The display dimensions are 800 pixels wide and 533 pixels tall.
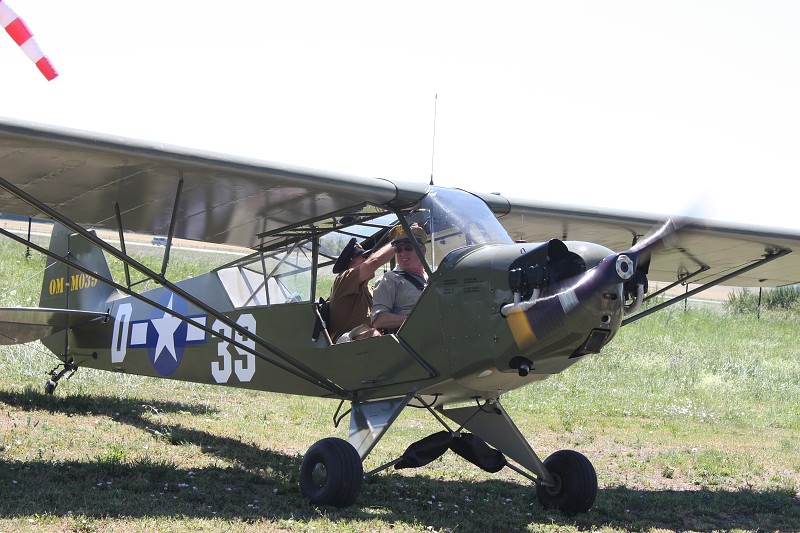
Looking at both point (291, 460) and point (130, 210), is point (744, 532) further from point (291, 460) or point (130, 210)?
point (130, 210)

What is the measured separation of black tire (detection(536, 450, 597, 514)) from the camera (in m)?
6.24

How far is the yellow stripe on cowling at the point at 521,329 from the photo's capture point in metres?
5.46

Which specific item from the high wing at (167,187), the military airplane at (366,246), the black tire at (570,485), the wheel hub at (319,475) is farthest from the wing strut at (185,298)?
the black tire at (570,485)

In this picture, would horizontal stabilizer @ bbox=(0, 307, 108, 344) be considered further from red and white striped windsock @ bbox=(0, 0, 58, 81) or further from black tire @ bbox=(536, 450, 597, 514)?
black tire @ bbox=(536, 450, 597, 514)

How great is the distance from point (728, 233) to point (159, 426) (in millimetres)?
5921

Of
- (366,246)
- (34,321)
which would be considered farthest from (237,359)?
(34,321)

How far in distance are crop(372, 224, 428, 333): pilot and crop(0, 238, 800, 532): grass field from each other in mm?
1389

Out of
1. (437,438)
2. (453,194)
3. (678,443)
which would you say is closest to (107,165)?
(453,194)

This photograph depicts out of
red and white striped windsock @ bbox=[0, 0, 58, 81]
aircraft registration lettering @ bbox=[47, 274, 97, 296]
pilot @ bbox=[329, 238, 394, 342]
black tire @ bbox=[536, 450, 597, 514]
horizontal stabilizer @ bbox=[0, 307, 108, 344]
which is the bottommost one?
black tire @ bbox=[536, 450, 597, 514]

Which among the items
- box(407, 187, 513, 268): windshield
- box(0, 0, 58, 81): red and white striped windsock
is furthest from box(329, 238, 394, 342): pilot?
box(0, 0, 58, 81): red and white striped windsock

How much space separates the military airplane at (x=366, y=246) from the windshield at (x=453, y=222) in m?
0.01

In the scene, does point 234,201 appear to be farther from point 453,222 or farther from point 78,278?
point 78,278

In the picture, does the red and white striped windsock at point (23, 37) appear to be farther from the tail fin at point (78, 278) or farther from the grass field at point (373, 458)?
the grass field at point (373, 458)

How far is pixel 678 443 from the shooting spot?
991 centimetres
